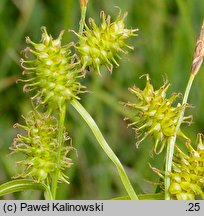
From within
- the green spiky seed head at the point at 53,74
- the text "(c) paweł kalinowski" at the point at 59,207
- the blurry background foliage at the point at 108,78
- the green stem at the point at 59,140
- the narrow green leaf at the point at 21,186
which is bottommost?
the text "(c) paweł kalinowski" at the point at 59,207

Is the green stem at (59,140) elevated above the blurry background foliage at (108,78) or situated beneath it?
situated beneath

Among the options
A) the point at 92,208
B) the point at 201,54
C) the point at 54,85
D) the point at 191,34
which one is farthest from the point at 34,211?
the point at 191,34

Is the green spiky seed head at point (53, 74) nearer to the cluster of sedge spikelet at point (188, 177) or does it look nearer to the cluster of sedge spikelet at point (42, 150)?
the cluster of sedge spikelet at point (42, 150)

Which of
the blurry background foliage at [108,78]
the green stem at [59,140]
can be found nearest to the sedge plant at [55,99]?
the green stem at [59,140]

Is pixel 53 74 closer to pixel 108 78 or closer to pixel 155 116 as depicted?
pixel 155 116

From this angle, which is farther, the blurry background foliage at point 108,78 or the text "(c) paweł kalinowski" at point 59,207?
the blurry background foliage at point 108,78

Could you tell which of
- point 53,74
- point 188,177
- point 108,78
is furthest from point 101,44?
point 108,78
